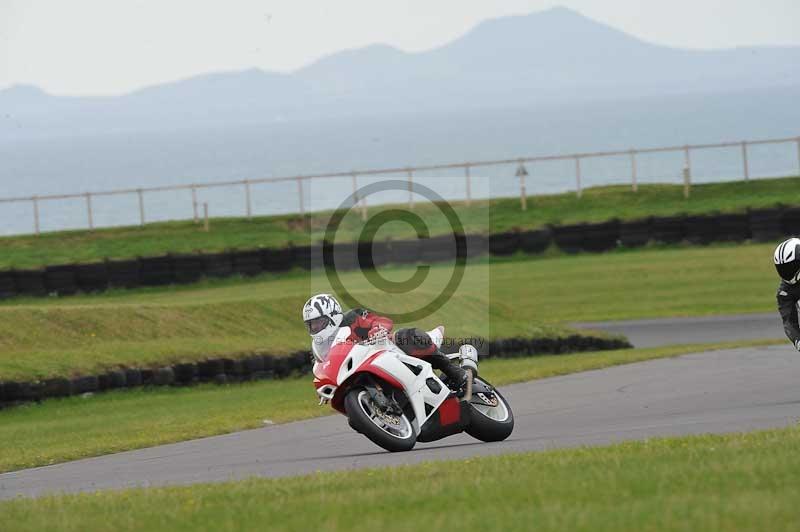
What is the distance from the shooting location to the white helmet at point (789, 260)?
12.0 metres

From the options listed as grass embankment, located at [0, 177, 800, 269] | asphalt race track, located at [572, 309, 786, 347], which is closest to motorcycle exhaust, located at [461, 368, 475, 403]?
asphalt race track, located at [572, 309, 786, 347]

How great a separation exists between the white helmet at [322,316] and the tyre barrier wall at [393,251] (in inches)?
940

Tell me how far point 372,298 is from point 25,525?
1821 cm

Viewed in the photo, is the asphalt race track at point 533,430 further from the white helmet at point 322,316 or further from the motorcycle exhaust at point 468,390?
the white helmet at point 322,316

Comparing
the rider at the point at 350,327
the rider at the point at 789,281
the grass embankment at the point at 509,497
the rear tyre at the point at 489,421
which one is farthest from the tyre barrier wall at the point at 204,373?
the rider at the point at 789,281

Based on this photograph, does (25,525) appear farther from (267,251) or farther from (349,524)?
(267,251)

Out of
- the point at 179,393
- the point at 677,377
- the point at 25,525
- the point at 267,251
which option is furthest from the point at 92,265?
the point at 25,525

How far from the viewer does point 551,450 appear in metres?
9.72

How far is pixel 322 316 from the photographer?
1077cm

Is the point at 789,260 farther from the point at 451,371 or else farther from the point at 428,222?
the point at 428,222

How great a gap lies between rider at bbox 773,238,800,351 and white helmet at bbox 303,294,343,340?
4032 millimetres

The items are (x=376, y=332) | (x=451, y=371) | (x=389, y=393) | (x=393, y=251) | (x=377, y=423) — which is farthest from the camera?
(x=393, y=251)

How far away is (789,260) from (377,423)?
13.7 ft

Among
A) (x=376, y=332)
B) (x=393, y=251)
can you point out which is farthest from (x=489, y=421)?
(x=393, y=251)
